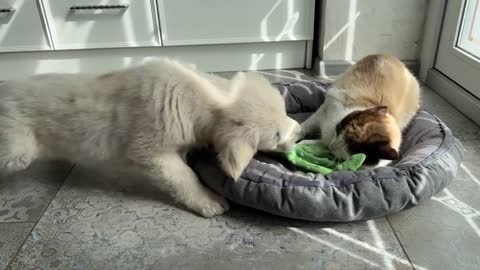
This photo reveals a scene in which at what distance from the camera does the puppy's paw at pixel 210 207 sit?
1.48 m

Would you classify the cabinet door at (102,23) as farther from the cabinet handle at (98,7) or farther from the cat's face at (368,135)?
Answer: the cat's face at (368,135)

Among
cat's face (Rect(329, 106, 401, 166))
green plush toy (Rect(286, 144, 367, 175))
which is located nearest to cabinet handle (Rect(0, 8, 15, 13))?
green plush toy (Rect(286, 144, 367, 175))

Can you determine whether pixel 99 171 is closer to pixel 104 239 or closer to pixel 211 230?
pixel 104 239

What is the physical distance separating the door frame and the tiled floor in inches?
24.9

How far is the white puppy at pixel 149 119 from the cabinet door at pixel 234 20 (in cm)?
118

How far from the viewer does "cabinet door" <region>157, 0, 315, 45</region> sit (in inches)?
100

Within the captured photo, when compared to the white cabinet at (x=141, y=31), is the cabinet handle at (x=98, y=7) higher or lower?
higher

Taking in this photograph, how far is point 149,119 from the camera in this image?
139 cm

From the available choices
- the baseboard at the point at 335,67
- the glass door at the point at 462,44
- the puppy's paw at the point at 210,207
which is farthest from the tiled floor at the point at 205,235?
the baseboard at the point at 335,67

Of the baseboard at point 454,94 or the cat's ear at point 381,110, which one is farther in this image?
the baseboard at point 454,94

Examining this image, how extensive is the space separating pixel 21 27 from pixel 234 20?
1352mm

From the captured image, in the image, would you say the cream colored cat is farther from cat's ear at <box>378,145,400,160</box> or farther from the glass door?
the glass door

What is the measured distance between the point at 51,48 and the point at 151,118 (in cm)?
161

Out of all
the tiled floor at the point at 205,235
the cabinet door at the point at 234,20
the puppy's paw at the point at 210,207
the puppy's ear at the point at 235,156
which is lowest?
the tiled floor at the point at 205,235
